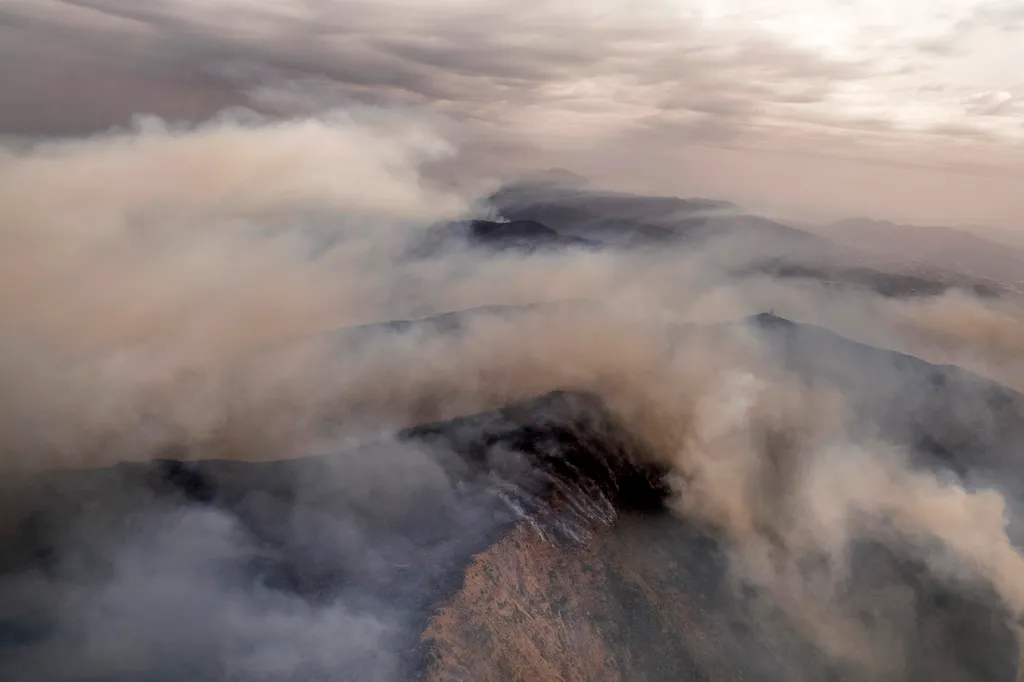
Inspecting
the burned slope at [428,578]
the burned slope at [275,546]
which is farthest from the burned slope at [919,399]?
the burned slope at [275,546]

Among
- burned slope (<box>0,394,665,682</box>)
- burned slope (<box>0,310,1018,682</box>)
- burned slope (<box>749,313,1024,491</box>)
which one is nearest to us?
burned slope (<box>0,394,665,682</box>)

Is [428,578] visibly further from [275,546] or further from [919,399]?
[919,399]

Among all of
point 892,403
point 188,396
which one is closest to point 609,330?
point 892,403

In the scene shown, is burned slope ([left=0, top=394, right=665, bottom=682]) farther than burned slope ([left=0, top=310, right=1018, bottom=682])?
No

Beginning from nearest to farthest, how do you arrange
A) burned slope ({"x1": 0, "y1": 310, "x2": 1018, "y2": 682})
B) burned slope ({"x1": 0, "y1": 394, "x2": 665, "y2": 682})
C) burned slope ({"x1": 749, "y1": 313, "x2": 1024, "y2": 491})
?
burned slope ({"x1": 0, "y1": 394, "x2": 665, "y2": 682}), burned slope ({"x1": 0, "y1": 310, "x2": 1018, "y2": 682}), burned slope ({"x1": 749, "y1": 313, "x2": 1024, "y2": 491})

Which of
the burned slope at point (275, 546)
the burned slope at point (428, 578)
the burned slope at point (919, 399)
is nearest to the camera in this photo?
the burned slope at point (275, 546)

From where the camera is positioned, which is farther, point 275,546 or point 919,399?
point 919,399

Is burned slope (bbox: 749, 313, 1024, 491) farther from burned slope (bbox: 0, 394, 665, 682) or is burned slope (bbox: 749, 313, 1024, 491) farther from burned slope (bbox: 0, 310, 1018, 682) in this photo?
burned slope (bbox: 0, 394, 665, 682)

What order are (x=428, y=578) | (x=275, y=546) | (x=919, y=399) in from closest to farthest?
(x=428, y=578) < (x=275, y=546) < (x=919, y=399)

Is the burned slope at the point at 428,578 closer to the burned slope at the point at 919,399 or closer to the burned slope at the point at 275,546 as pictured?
the burned slope at the point at 275,546

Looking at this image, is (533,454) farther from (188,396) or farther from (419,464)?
(188,396)

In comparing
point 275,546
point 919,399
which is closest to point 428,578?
point 275,546

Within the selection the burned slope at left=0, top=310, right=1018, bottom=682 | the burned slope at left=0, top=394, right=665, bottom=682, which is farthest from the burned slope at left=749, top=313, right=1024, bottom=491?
the burned slope at left=0, top=394, right=665, bottom=682

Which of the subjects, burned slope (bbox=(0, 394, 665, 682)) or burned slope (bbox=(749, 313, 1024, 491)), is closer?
burned slope (bbox=(0, 394, 665, 682))
